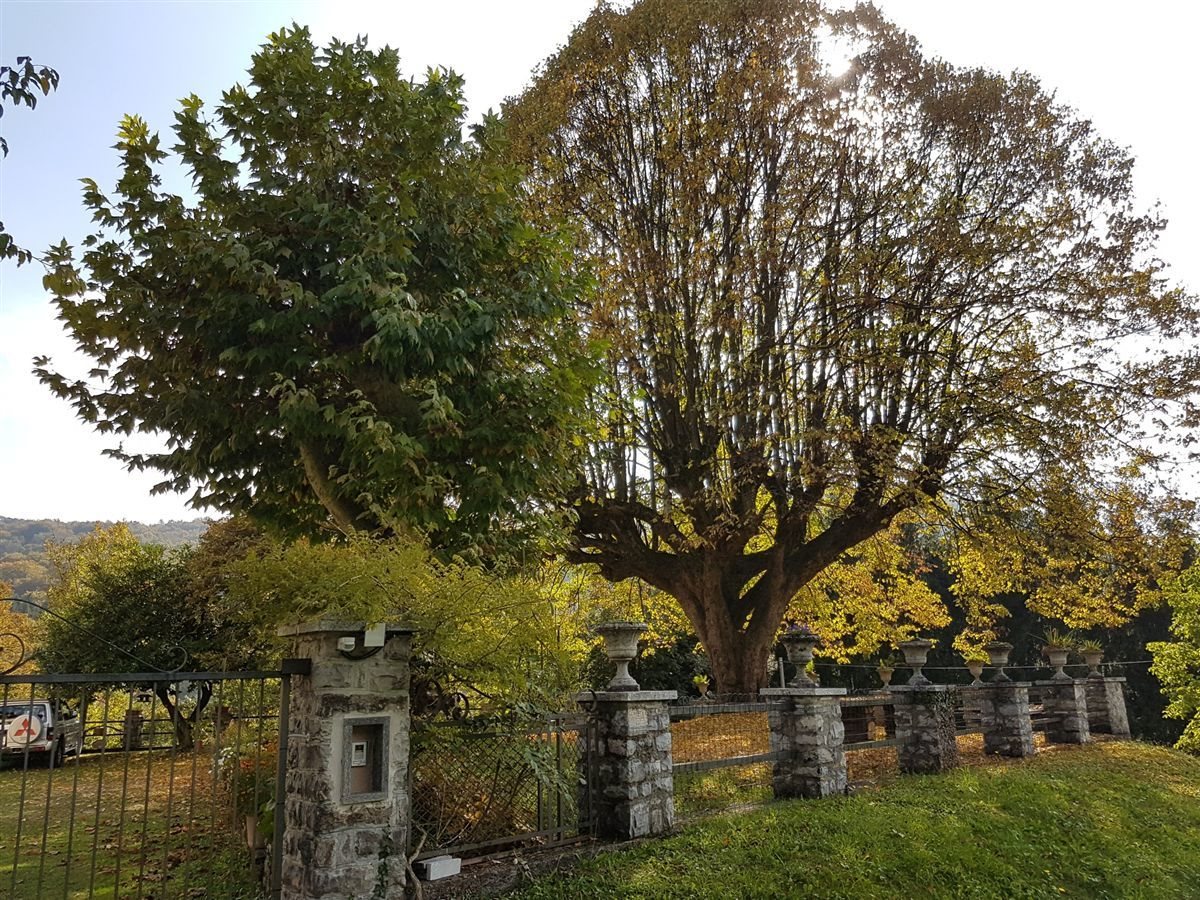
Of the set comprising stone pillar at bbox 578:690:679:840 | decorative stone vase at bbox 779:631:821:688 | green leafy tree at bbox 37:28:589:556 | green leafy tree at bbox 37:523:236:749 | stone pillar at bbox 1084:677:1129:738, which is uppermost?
green leafy tree at bbox 37:28:589:556

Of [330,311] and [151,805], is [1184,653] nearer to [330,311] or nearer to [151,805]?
[330,311]

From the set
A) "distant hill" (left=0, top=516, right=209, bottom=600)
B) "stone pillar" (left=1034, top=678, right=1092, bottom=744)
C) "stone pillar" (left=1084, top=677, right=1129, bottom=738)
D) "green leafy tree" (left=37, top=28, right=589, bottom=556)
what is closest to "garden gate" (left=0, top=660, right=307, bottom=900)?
"green leafy tree" (left=37, top=28, right=589, bottom=556)

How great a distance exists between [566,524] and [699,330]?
4.15 m

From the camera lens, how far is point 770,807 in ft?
27.1

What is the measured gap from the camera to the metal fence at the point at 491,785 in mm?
5582

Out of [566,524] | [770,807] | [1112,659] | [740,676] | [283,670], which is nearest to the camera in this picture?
[283,670]

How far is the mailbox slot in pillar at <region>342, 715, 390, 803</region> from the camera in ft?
15.7

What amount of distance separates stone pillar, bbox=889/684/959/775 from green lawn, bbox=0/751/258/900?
27.4 ft

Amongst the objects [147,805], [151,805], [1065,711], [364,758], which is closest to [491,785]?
[364,758]

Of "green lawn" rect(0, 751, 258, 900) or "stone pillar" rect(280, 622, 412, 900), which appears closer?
"green lawn" rect(0, 751, 258, 900)

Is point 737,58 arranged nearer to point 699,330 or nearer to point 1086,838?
point 699,330

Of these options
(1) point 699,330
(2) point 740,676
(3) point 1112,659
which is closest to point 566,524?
(1) point 699,330

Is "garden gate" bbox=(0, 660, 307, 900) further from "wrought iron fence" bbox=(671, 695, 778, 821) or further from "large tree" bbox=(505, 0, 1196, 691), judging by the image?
"large tree" bbox=(505, 0, 1196, 691)

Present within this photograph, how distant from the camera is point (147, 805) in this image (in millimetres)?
4992
